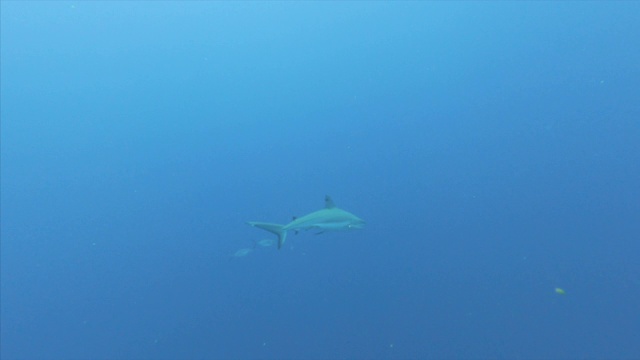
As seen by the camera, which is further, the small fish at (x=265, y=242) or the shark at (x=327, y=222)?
the small fish at (x=265, y=242)

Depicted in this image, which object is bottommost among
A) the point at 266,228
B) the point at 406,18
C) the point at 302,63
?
the point at 266,228

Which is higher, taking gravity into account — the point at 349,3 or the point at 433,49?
the point at 349,3

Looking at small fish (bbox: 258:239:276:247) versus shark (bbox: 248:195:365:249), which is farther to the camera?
small fish (bbox: 258:239:276:247)

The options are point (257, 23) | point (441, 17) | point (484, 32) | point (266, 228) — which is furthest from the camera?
point (257, 23)

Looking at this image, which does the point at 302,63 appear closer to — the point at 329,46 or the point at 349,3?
the point at 329,46

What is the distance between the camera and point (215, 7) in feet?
33.7

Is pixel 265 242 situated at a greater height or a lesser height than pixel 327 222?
lesser

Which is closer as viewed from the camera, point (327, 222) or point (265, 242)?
point (327, 222)

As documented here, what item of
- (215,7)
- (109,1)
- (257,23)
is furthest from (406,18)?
(109,1)

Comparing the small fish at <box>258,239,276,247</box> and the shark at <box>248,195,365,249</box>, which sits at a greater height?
the shark at <box>248,195,365,249</box>

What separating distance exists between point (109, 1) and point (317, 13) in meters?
4.60

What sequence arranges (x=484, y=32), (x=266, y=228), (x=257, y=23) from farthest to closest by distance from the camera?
(x=257, y=23) < (x=484, y=32) < (x=266, y=228)

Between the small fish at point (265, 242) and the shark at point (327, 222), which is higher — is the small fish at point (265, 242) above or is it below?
below

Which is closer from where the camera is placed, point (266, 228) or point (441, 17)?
point (266, 228)
